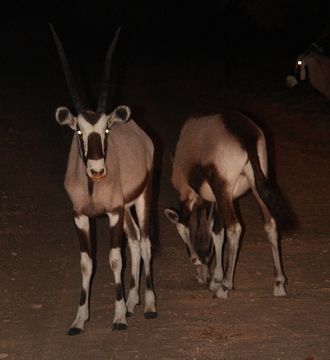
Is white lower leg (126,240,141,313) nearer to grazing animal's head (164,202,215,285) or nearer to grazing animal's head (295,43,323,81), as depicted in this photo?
grazing animal's head (164,202,215,285)

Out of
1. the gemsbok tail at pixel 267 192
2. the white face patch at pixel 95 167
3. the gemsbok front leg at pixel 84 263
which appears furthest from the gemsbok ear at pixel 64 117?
the gemsbok tail at pixel 267 192

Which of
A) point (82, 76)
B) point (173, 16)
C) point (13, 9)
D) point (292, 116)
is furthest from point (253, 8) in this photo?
point (13, 9)

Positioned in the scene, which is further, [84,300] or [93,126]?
[84,300]

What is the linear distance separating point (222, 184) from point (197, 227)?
3.94 ft

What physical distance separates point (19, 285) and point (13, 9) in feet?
133

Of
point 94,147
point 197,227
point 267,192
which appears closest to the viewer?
point 94,147

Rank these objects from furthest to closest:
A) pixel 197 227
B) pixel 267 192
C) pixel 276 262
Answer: pixel 197 227 < pixel 276 262 < pixel 267 192

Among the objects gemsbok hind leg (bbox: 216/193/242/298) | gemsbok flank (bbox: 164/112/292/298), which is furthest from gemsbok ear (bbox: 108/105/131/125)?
gemsbok hind leg (bbox: 216/193/242/298)

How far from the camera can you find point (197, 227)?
9438 mm

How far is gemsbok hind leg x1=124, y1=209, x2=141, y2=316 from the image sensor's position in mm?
8055

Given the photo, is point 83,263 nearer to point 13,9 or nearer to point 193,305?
point 193,305

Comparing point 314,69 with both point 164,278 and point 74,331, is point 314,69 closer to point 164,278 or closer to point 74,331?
point 164,278

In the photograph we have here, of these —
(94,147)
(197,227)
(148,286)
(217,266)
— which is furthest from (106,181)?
(197,227)

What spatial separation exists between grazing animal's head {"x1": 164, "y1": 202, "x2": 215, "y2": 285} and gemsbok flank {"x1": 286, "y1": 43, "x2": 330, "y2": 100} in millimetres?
10523
